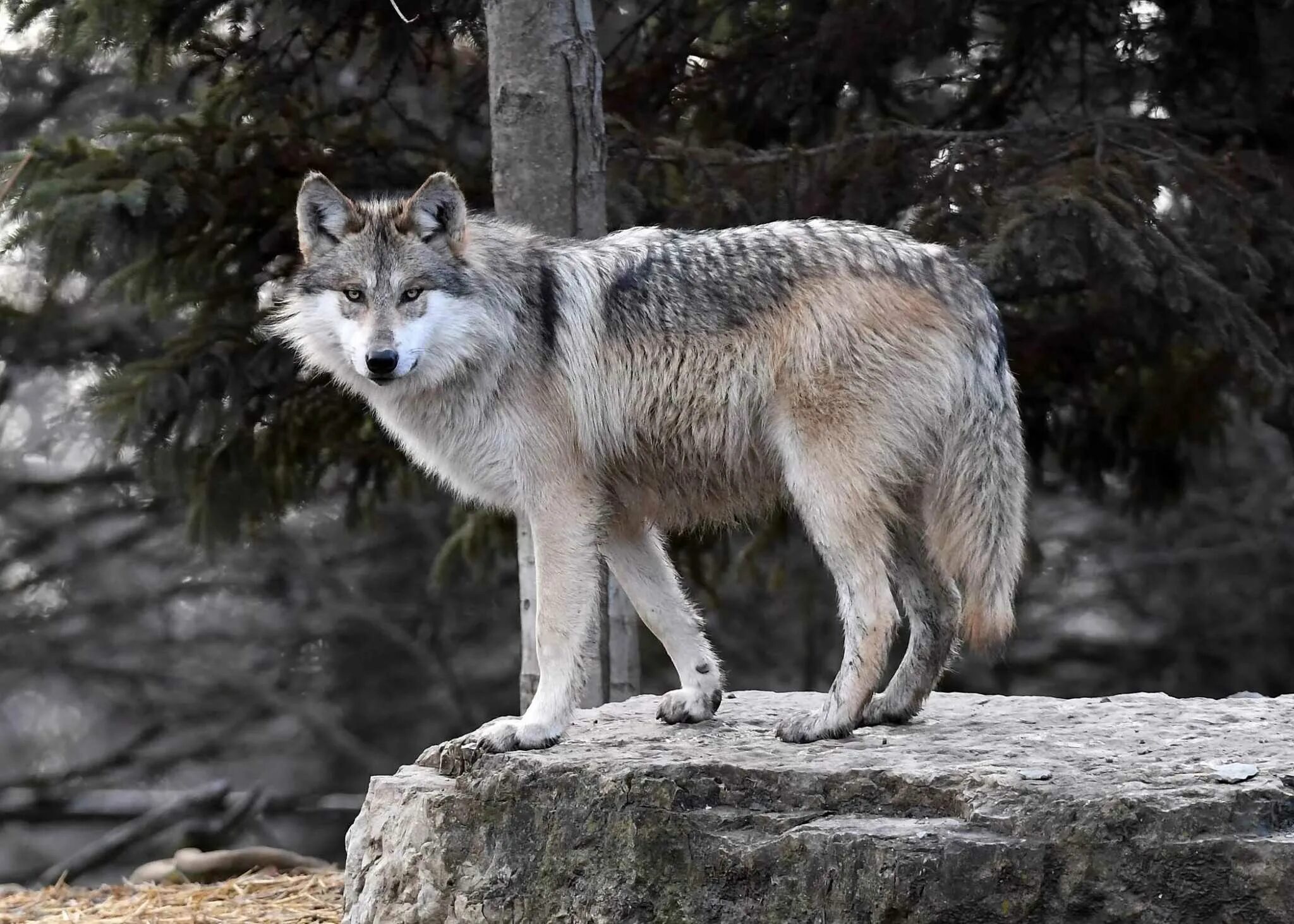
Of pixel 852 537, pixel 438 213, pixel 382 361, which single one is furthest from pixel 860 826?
pixel 438 213

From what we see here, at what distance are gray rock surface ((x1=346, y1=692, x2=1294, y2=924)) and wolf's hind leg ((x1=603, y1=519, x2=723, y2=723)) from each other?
4.9 inches

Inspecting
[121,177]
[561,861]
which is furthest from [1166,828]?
[121,177]

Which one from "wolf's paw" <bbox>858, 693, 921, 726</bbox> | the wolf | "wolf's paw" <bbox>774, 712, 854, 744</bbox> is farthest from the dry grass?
"wolf's paw" <bbox>858, 693, 921, 726</bbox>

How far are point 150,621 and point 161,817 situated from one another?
4301 mm

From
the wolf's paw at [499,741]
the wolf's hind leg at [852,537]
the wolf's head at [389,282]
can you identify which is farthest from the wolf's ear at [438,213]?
the wolf's paw at [499,741]

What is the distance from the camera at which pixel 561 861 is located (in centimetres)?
408

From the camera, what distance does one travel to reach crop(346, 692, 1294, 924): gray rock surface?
138 inches

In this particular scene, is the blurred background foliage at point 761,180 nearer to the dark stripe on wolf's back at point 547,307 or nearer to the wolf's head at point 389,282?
the dark stripe on wolf's back at point 547,307

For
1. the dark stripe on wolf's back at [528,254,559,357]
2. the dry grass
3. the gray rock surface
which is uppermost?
the dark stripe on wolf's back at [528,254,559,357]

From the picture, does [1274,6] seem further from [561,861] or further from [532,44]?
[561,861]

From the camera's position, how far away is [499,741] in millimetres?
4414

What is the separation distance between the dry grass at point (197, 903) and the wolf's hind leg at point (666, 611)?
176 cm

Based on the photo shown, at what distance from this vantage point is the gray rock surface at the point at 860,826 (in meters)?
3.52

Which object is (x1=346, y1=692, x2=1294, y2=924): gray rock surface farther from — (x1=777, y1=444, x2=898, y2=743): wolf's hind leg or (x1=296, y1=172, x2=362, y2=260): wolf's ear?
(x1=296, y1=172, x2=362, y2=260): wolf's ear
